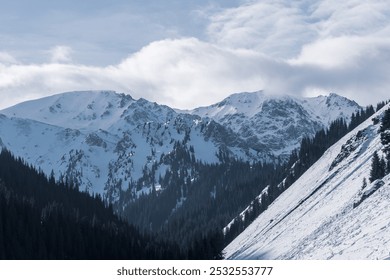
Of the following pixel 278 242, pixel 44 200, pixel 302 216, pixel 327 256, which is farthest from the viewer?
pixel 44 200

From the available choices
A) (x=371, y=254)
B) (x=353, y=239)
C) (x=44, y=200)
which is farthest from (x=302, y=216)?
(x=44, y=200)

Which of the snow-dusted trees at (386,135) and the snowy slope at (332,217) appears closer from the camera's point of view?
the snowy slope at (332,217)

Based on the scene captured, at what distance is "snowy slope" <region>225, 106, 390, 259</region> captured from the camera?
61.3m

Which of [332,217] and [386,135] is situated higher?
[386,135]

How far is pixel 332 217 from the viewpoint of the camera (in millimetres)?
91500

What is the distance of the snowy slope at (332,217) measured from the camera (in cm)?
6131

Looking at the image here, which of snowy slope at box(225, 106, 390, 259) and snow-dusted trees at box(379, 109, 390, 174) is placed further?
snow-dusted trees at box(379, 109, 390, 174)

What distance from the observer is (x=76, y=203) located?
574 feet

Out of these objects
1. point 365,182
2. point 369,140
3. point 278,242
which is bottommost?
point 278,242

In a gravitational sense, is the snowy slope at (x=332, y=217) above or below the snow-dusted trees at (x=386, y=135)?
below

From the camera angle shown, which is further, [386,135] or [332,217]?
[386,135]

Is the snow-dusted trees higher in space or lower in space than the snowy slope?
higher

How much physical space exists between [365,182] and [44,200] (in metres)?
91.8

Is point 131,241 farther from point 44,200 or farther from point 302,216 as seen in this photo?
point 44,200
